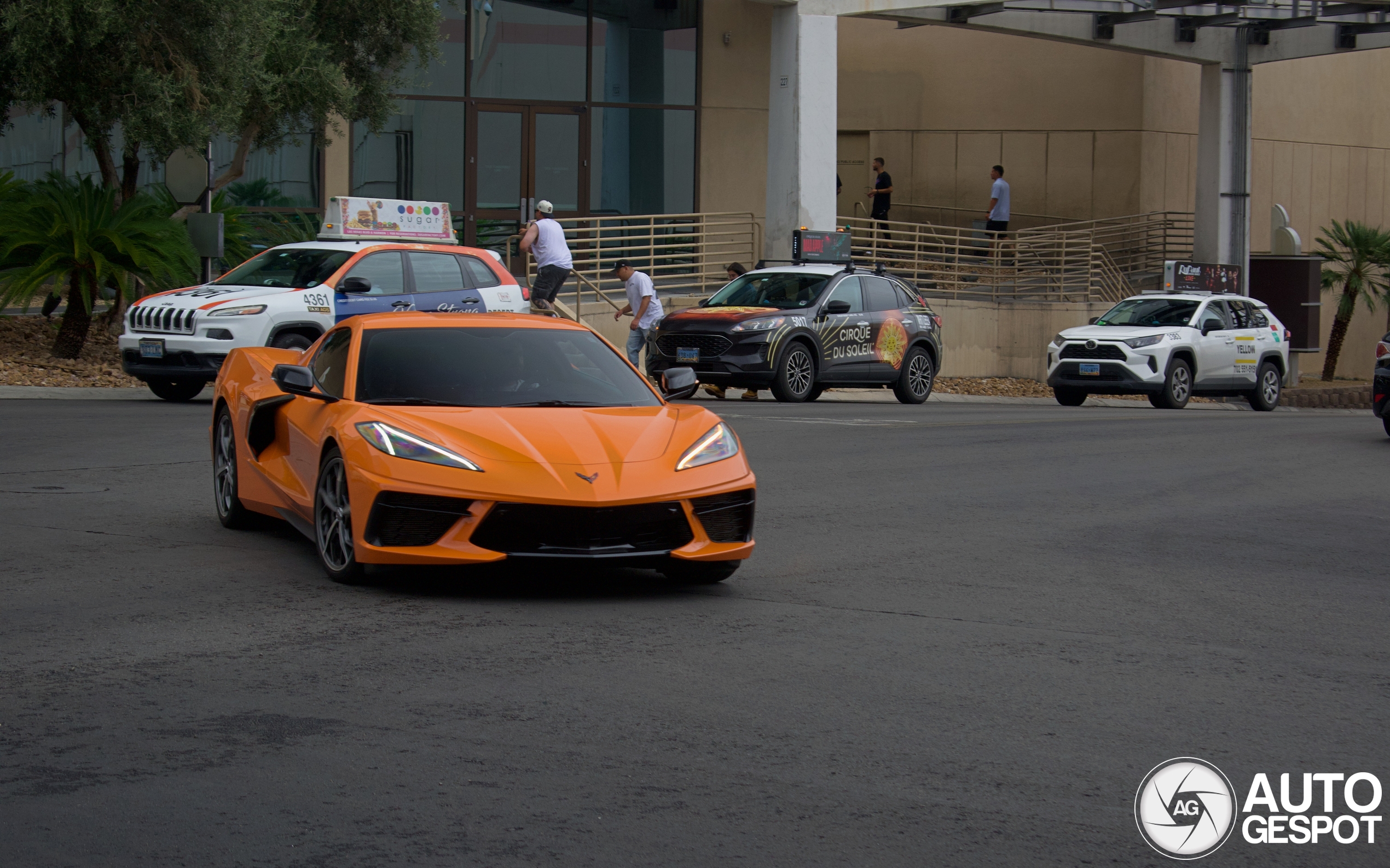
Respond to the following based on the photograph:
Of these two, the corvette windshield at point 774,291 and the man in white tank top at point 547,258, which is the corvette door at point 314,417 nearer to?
the corvette windshield at point 774,291

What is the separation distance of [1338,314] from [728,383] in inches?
1062

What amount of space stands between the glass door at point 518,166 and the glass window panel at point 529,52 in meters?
0.36

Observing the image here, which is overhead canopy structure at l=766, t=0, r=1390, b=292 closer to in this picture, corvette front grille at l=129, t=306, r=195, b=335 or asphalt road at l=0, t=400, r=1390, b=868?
corvette front grille at l=129, t=306, r=195, b=335

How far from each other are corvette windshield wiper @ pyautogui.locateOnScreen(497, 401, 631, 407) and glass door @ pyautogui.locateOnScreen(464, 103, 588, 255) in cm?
2487

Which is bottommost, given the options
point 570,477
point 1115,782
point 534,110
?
point 1115,782

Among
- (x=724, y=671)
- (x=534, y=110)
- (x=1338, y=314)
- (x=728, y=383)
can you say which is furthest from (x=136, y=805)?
(x=1338, y=314)

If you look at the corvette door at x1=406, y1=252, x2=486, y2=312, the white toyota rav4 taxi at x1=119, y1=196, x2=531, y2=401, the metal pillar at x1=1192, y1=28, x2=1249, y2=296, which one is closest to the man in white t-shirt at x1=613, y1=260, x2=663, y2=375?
the white toyota rav4 taxi at x1=119, y1=196, x2=531, y2=401

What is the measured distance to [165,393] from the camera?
61.8 ft

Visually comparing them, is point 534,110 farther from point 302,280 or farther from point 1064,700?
point 1064,700

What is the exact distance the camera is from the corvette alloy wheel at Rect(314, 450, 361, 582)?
764cm

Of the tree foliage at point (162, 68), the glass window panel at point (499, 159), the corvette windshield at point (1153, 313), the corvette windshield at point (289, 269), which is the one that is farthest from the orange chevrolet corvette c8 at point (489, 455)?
the glass window panel at point (499, 159)

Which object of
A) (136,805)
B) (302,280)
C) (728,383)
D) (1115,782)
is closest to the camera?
(136,805)

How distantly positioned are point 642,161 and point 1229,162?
1291 cm

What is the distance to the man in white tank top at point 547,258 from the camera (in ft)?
75.3
